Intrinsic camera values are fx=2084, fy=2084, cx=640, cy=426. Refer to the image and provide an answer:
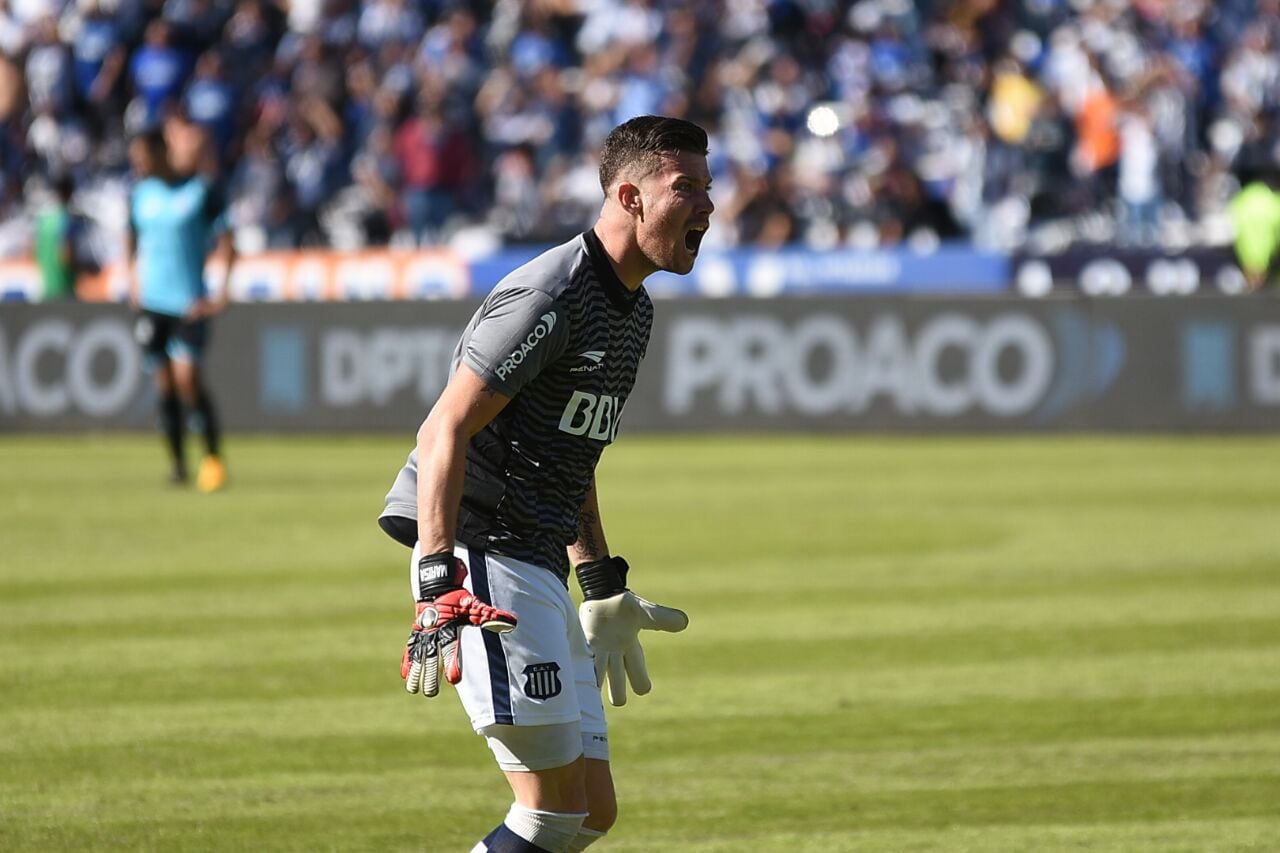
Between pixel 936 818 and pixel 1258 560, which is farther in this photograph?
pixel 1258 560

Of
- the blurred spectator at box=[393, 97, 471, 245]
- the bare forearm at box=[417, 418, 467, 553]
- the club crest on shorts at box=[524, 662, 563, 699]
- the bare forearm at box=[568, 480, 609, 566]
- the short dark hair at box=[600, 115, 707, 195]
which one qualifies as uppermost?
the blurred spectator at box=[393, 97, 471, 245]

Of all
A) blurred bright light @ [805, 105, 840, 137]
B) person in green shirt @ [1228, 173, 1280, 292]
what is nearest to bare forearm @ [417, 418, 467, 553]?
person in green shirt @ [1228, 173, 1280, 292]

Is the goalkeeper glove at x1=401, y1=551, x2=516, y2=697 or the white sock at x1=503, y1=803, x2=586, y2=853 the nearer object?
the goalkeeper glove at x1=401, y1=551, x2=516, y2=697

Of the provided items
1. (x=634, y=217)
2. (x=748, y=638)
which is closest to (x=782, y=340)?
(x=748, y=638)

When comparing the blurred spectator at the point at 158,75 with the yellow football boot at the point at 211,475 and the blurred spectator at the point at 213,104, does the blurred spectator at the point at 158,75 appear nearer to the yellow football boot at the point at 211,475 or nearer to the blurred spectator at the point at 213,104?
the blurred spectator at the point at 213,104

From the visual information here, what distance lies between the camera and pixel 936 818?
7191 mm

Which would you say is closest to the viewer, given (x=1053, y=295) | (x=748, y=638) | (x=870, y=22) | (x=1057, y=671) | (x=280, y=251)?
(x=1057, y=671)

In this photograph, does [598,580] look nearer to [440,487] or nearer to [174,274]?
[440,487]

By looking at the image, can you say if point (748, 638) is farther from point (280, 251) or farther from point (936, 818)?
point (280, 251)

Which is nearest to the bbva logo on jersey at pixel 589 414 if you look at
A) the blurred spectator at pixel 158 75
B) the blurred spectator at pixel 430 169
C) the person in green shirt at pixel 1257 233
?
the person in green shirt at pixel 1257 233

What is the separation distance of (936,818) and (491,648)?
2.63 meters

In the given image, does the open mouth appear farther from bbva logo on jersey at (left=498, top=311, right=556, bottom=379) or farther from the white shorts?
the white shorts

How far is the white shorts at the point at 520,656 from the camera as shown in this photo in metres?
5.09

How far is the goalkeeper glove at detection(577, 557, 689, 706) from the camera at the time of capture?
Result: 581 cm
